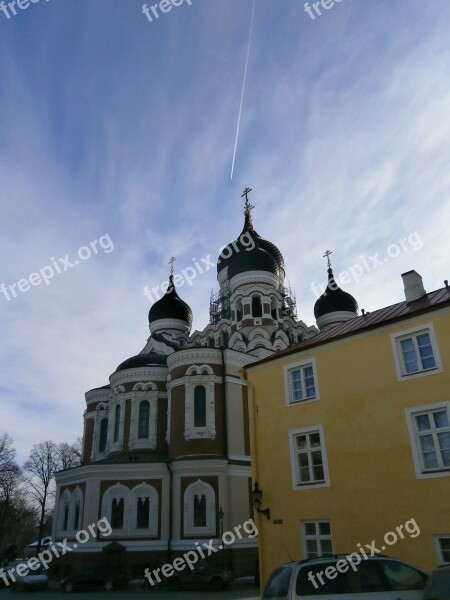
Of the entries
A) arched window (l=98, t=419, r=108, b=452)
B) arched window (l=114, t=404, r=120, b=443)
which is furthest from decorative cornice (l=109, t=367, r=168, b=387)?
arched window (l=98, t=419, r=108, b=452)

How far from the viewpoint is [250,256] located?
131ft

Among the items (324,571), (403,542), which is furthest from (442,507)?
(324,571)

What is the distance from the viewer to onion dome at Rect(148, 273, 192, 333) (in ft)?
139

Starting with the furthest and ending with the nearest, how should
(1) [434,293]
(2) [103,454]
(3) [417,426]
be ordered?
(2) [103,454] → (1) [434,293] → (3) [417,426]

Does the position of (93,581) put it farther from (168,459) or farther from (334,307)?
(334,307)

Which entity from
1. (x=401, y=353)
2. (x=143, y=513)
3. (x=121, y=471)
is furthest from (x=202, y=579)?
(x=401, y=353)

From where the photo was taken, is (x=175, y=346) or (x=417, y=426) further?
(x=175, y=346)

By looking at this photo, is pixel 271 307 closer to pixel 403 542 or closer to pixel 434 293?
pixel 434 293

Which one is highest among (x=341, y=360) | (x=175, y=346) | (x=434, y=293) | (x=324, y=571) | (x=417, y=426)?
(x=175, y=346)

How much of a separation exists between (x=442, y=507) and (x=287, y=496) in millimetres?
4934

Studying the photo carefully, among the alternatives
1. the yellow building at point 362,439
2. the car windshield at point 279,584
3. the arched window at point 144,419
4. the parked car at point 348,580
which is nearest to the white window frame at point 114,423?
the arched window at point 144,419

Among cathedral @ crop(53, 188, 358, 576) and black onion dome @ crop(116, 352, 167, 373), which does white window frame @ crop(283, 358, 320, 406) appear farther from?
black onion dome @ crop(116, 352, 167, 373)

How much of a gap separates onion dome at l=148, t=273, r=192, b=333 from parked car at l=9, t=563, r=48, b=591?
21225mm

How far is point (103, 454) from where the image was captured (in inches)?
1282
